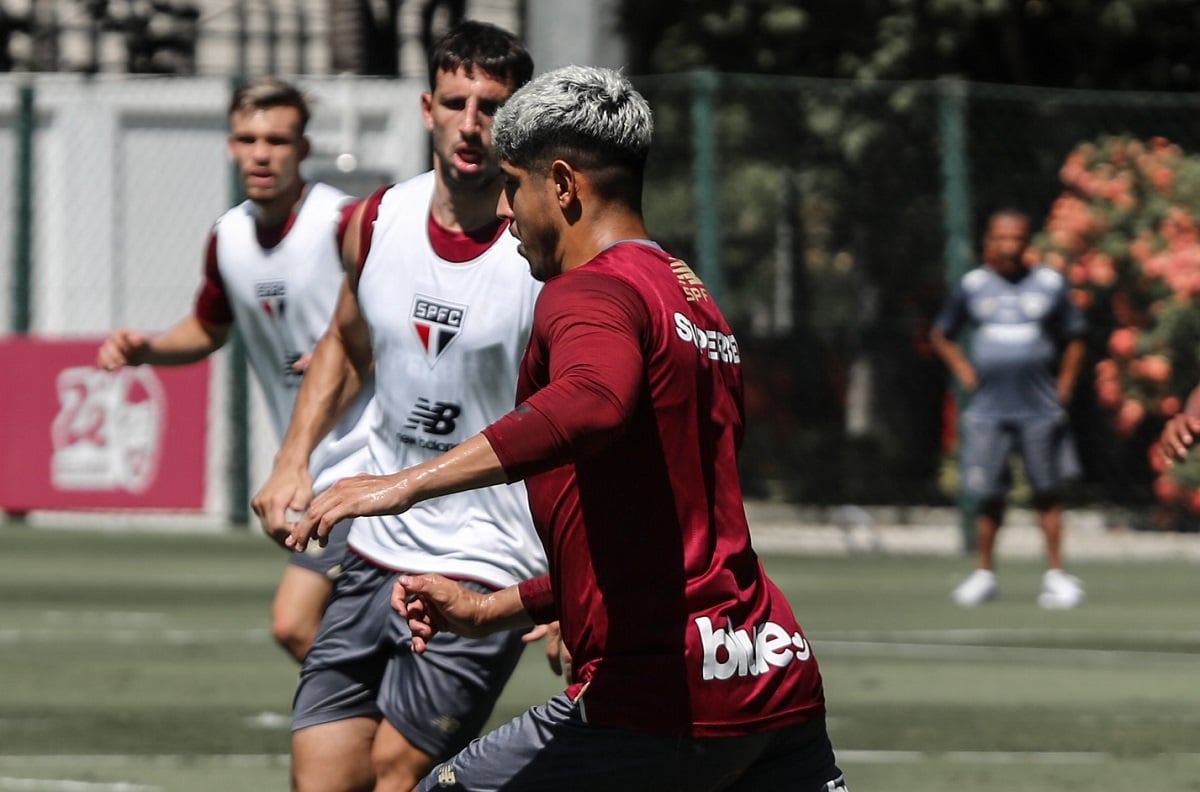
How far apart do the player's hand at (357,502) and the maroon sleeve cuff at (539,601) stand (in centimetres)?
69

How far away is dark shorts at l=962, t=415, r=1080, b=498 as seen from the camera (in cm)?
1366

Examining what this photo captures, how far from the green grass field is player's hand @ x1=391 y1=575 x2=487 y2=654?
344cm

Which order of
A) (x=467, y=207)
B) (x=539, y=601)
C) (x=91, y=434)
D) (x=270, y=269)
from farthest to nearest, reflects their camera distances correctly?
(x=91, y=434) → (x=270, y=269) → (x=467, y=207) → (x=539, y=601)

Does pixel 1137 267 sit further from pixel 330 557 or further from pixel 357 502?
pixel 357 502

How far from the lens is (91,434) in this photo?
16.2 m

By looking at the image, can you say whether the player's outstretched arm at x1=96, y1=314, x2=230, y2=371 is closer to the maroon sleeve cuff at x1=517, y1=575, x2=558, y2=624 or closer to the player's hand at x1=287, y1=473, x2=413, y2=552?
the maroon sleeve cuff at x1=517, y1=575, x2=558, y2=624

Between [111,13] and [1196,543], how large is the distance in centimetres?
1249

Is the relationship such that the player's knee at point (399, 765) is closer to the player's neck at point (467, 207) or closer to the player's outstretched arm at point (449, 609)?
the player's outstretched arm at point (449, 609)

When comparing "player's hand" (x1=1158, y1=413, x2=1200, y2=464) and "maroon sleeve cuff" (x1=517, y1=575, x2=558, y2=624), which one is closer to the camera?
"maroon sleeve cuff" (x1=517, y1=575, x2=558, y2=624)

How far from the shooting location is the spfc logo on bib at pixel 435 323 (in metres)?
5.33

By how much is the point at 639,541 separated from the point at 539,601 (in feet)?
1.64

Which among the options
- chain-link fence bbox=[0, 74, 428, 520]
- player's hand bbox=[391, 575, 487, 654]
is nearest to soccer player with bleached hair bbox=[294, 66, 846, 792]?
player's hand bbox=[391, 575, 487, 654]

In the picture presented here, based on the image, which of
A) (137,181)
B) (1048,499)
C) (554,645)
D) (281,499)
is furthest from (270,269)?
(137,181)

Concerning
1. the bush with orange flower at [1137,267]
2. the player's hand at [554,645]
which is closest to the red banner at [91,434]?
the bush with orange flower at [1137,267]
